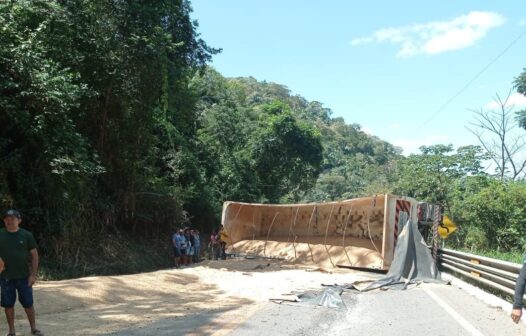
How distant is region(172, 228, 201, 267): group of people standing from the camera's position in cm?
1938

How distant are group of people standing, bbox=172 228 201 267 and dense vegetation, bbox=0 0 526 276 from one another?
4.52 ft

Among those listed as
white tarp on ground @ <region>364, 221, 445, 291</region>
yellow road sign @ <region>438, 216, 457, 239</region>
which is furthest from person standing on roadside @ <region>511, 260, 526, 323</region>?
yellow road sign @ <region>438, 216, 457, 239</region>

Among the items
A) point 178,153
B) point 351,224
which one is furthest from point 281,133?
point 351,224

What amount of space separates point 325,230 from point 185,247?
571 centimetres

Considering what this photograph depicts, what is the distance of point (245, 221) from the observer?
23.6 meters

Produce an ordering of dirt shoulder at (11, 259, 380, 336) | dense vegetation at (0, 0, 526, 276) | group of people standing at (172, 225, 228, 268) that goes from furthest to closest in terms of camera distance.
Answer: group of people standing at (172, 225, 228, 268), dense vegetation at (0, 0, 526, 276), dirt shoulder at (11, 259, 380, 336)

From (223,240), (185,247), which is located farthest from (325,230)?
(185,247)

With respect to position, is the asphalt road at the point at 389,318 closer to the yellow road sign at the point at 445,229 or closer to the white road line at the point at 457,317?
the white road line at the point at 457,317

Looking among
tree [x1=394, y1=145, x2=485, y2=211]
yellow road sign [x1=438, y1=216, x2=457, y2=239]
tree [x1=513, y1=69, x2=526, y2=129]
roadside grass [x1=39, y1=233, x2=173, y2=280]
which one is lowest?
roadside grass [x1=39, y1=233, x2=173, y2=280]

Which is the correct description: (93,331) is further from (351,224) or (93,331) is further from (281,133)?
(281,133)

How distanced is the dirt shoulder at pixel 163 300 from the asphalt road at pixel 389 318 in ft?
1.65

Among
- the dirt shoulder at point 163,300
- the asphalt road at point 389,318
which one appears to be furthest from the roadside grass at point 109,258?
the asphalt road at point 389,318

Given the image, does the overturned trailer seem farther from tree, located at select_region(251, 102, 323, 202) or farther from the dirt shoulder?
tree, located at select_region(251, 102, 323, 202)

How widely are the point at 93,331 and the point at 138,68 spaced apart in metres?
12.3
